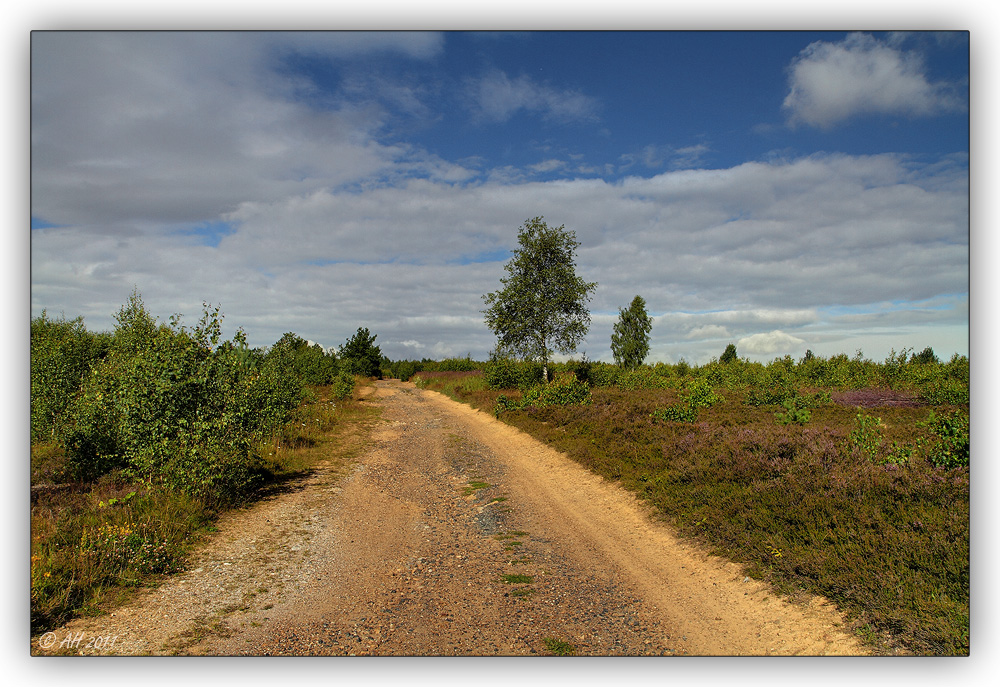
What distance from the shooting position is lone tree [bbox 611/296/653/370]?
5591 cm

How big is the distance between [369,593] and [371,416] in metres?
23.0

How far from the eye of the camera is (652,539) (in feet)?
27.0

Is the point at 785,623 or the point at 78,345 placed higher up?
the point at 78,345

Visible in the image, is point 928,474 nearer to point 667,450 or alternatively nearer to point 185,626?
point 667,450

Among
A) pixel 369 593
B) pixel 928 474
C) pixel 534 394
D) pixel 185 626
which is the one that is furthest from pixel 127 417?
pixel 534 394

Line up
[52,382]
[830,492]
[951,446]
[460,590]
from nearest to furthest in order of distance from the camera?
[460,590] < [830,492] < [951,446] < [52,382]

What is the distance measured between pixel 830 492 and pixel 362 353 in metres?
66.2

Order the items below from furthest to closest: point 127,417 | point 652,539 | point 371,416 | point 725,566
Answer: point 371,416
point 127,417
point 652,539
point 725,566

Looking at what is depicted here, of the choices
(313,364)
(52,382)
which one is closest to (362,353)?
(313,364)

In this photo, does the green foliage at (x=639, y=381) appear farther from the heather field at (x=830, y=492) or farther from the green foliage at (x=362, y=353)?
the green foliage at (x=362, y=353)

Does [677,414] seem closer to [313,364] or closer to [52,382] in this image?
[52,382]

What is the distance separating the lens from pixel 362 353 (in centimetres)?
6900

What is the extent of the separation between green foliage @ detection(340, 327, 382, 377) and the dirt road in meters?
57.3

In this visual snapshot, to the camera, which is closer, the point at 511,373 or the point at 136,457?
the point at 136,457
